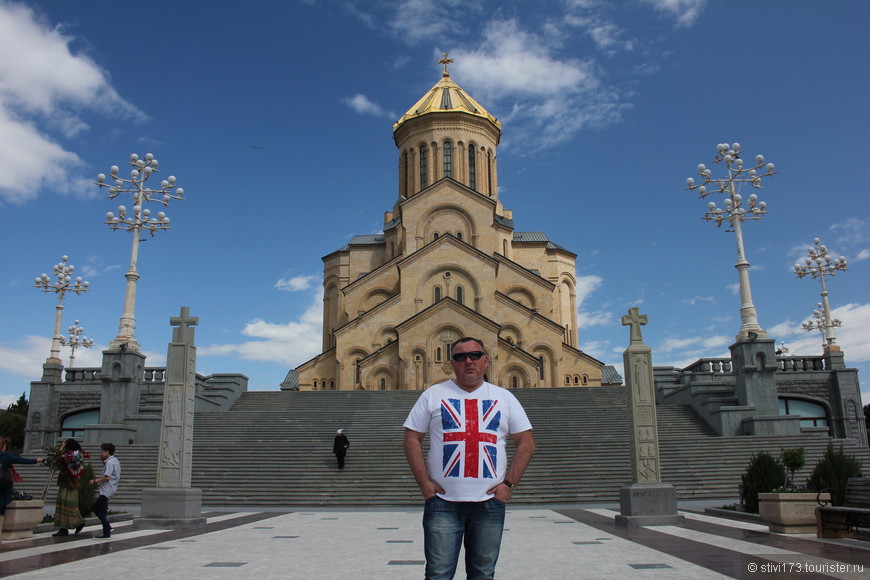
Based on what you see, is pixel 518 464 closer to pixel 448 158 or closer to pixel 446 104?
pixel 448 158

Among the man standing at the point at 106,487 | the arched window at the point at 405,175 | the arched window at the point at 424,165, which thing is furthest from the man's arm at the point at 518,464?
the arched window at the point at 405,175

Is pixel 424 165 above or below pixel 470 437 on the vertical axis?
above

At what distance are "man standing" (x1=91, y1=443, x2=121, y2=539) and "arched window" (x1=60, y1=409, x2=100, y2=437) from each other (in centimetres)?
1894

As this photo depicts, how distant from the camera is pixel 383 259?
1708 inches

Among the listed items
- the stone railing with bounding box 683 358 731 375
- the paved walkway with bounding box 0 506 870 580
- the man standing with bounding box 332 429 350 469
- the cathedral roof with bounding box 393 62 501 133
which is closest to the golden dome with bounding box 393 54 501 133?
the cathedral roof with bounding box 393 62 501 133

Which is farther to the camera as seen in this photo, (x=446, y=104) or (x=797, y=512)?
(x=446, y=104)

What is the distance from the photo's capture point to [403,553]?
7.93m

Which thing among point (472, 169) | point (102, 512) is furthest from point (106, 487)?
point (472, 169)

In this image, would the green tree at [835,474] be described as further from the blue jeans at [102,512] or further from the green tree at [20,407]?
the green tree at [20,407]

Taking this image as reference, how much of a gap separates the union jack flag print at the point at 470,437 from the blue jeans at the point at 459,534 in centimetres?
18

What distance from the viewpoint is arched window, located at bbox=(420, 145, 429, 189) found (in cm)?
4338

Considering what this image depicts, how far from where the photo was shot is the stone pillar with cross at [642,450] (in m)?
10.8

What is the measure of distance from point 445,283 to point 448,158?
1031 cm

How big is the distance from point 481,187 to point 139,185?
22913 mm
